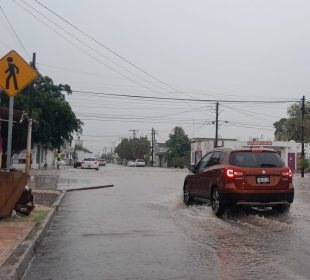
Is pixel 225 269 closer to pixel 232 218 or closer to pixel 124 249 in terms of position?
pixel 124 249

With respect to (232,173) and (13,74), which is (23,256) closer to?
(13,74)

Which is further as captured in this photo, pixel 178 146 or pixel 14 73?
pixel 178 146

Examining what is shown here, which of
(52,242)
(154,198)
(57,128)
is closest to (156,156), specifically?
(57,128)

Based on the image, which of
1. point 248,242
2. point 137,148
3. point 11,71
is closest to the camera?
point 248,242

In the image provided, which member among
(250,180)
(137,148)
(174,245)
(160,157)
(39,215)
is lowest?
(174,245)

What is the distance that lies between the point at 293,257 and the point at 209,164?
628 centimetres

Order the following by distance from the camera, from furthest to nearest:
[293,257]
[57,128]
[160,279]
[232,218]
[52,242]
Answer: [57,128], [232,218], [52,242], [293,257], [160,279]

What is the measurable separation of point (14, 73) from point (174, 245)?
509 centimetres

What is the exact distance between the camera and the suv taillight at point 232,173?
1238 centimetres

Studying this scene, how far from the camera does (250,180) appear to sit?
40.6 ft

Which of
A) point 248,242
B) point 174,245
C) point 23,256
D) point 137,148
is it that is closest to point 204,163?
point 248,242

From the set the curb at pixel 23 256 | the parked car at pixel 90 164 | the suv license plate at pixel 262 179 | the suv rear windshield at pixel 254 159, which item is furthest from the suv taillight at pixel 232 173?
the parked car at pixel 90 164

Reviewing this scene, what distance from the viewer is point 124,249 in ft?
27.9

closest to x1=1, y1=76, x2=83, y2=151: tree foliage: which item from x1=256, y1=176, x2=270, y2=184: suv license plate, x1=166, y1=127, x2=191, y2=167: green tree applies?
x1=256, y1=176, x2=270, y2=184: suv license plate
